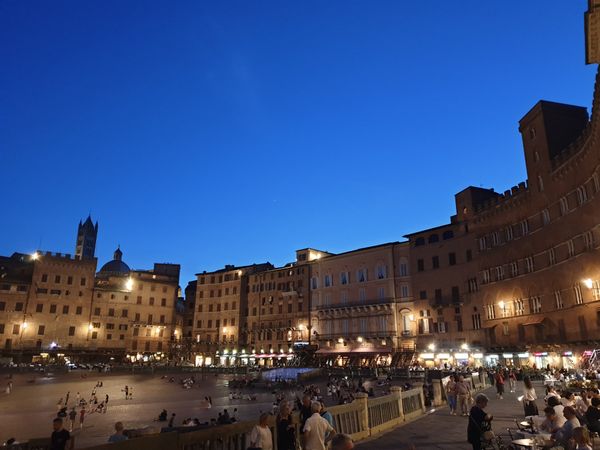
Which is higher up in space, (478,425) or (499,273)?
(499,273)

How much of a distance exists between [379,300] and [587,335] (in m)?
30.8

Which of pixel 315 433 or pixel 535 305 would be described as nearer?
pixel 315 433

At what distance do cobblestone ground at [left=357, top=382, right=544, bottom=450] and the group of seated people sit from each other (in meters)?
2.00

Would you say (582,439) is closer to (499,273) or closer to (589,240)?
(589,240)

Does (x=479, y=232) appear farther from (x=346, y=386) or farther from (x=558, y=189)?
(x=346, y=386)

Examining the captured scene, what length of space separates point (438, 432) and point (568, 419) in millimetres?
5752

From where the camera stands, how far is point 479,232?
2053 inches

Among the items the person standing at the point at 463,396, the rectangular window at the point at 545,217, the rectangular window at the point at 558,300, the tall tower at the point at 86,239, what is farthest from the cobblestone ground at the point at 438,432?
the tall tower at the point at 86,239

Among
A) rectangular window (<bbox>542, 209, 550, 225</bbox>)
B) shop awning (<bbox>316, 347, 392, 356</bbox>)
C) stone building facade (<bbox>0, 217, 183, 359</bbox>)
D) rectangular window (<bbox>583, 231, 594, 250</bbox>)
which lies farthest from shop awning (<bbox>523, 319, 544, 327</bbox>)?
stone building facade (<bbox>0, 217, 183, 359</bbox>)

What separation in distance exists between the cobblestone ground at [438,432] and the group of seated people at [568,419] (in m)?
2.00

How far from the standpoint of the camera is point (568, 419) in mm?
9289

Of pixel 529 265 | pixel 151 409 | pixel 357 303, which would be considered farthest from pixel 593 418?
pixel 357 303

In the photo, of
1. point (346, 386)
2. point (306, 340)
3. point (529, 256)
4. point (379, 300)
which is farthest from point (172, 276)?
point (529, 256)

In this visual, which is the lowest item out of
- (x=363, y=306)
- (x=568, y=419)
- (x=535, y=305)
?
(x=568, y=419)
